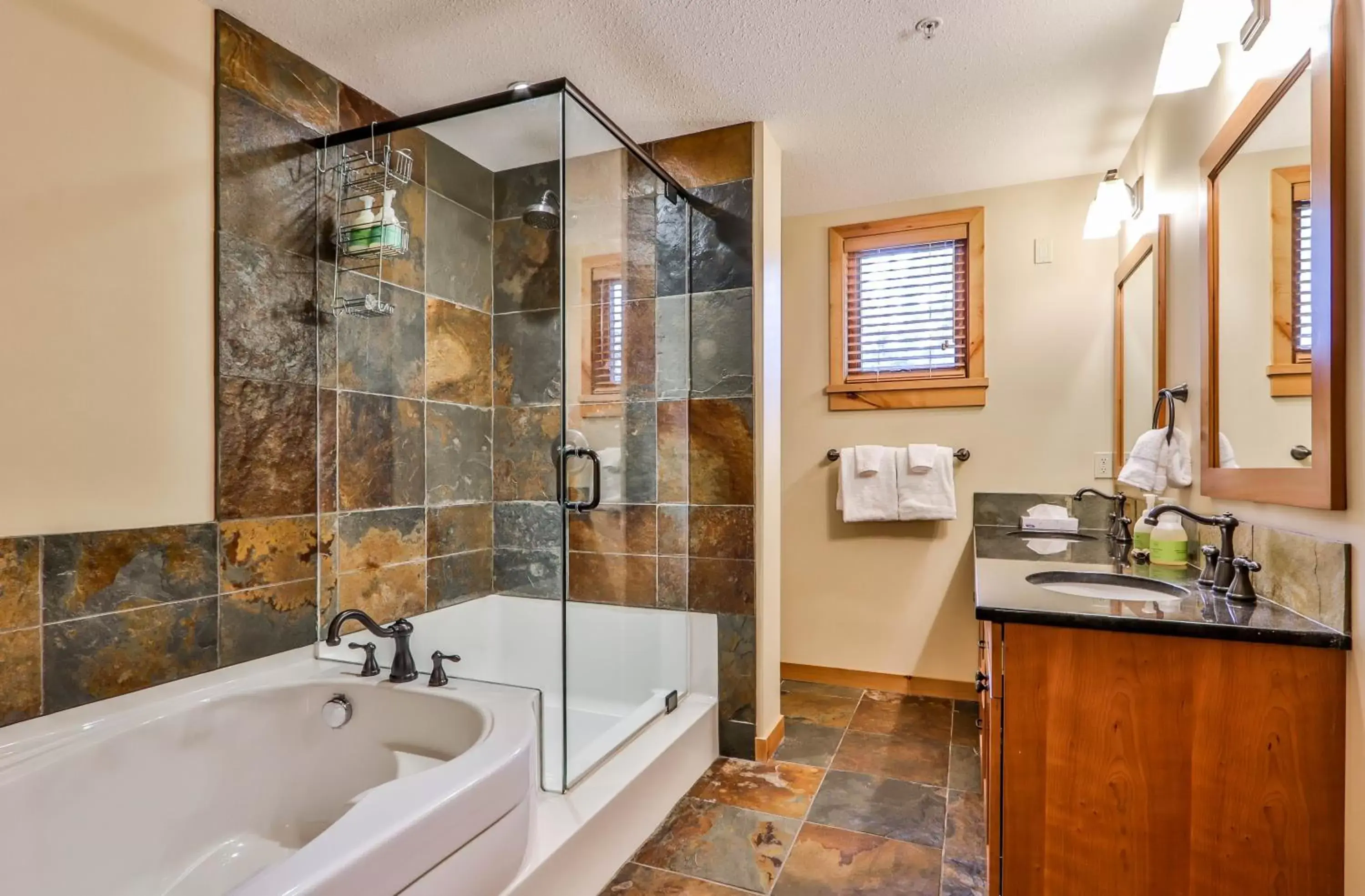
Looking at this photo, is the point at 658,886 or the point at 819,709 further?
the point at 819,709

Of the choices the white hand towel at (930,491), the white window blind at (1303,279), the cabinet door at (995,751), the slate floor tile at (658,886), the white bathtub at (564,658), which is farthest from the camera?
the white hand towel at (930,491)

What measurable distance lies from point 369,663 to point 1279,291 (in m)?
2.31

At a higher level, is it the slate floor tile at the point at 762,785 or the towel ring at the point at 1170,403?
the towel ring at the point at 1170,403

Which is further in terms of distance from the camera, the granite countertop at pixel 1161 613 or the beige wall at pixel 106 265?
the beige wall at pixel 106 265

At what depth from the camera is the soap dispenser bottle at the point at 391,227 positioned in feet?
7.22

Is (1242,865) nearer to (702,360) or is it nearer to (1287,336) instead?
(1287,336)

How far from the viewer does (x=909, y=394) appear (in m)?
3.23

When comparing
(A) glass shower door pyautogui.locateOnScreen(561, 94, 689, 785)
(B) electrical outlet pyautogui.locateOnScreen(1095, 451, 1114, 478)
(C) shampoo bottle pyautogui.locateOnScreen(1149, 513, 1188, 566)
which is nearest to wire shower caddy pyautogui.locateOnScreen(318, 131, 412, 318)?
(A) glass shower door pyautogui.locateOnScreen(561, 94, 689, 785)

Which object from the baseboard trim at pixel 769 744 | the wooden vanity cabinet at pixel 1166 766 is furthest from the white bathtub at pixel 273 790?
the baseboard trim at pixel 769 744

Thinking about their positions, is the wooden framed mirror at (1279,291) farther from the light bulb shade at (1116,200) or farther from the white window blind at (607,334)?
the white window blind at (607,334)

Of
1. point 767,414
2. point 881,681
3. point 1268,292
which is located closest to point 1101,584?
point 1268,292

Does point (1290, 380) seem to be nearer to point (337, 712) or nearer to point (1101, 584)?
point (1101, 584)

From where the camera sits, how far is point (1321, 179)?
49.3 inches

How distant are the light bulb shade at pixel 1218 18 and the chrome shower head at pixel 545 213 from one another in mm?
1623
